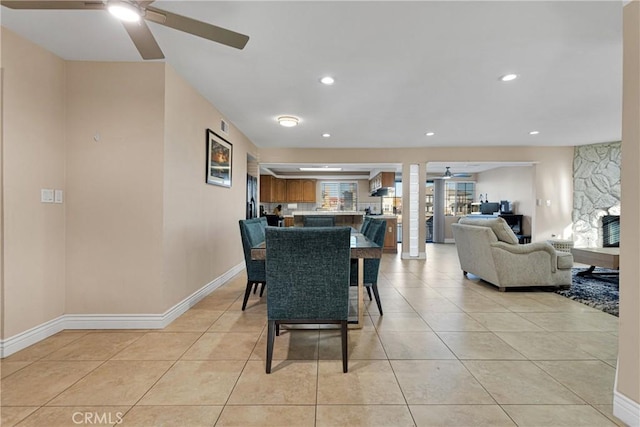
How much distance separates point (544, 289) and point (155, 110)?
5.05m

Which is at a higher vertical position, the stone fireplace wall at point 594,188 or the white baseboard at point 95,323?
the stone fireplace wall at point 594,188

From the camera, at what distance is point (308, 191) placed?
28.3 ft

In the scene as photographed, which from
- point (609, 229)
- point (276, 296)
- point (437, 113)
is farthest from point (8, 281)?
point (609, 229)

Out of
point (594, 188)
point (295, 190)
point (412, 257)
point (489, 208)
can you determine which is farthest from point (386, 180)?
point (594, 188)

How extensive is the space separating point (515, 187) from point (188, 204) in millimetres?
7879

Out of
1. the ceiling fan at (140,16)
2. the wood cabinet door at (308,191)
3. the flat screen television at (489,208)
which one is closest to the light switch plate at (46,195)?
the ceiling fan at (140,16)

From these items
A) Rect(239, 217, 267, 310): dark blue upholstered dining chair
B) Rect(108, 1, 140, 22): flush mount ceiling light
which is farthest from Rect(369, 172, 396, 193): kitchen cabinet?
Rect(108, 1, 140, 22): flush mount ceiling light

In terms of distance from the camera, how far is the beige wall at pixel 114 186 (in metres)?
2.49

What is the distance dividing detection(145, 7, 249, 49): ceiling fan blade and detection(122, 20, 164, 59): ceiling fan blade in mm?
96

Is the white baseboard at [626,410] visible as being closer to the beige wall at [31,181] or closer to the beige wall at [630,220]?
the beige wall at [630,220]

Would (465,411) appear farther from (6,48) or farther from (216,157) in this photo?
(6,48)

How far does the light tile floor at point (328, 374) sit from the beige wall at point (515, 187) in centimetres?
468

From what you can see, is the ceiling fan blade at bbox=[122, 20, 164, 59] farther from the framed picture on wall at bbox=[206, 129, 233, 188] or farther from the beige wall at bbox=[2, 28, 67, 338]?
the framed picture on wall at bbox=[206, 129, 233, 188]

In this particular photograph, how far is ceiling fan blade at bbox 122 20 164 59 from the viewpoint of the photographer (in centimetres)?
162
